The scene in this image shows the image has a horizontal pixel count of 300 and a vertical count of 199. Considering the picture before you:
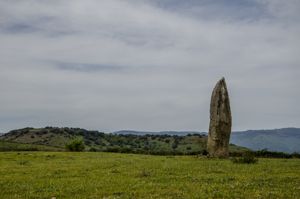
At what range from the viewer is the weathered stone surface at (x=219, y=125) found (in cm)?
4753

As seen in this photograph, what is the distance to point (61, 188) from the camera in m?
21.7

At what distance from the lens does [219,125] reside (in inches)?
1879

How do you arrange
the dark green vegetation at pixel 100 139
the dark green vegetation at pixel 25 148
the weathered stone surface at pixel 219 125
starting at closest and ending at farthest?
1. the weathered stone surface at pixel 219 125
2. the dark green vegetation at pixel 25 148
3. the dark green vegetation at pixel 100 139

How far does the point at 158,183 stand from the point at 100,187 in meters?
2.83

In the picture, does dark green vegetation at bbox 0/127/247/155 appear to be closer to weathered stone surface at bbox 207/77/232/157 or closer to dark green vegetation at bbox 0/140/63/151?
dark green vegetation at bbox 0/140/63/151

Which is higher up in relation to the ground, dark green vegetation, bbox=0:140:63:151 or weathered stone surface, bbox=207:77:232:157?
weathered stone surface, bbox=207:77:232:157

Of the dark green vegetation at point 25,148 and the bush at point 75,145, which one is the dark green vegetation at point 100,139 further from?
the bush at point 75,145

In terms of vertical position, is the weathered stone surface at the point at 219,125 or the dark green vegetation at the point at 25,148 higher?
the weathered stone surface at the point at 219,125

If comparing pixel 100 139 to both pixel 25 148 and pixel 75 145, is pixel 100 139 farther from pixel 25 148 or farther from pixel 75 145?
pixel 75 145

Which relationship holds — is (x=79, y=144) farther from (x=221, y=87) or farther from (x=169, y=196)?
(x=169, y=196)

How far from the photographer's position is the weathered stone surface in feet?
156

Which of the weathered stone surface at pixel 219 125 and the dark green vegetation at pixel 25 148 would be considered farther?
the dark green vegetation at pixel 25 148

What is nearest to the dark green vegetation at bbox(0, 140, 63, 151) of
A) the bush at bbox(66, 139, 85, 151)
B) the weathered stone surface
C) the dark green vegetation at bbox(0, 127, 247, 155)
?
the bush at bbox(66, 139, 85, 151)

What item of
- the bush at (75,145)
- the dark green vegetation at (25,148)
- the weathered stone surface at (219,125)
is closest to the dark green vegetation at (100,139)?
the dark green vegetation at (25,148)
